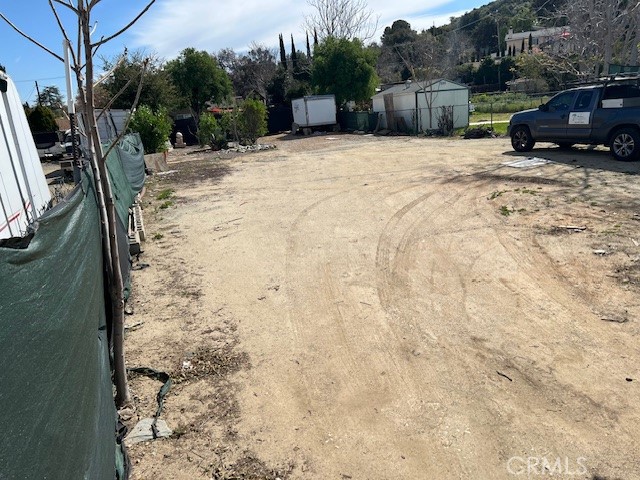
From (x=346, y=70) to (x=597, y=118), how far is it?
24918 mm

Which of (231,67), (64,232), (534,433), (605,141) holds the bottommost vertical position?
(534,433)

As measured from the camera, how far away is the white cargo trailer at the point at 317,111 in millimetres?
33312

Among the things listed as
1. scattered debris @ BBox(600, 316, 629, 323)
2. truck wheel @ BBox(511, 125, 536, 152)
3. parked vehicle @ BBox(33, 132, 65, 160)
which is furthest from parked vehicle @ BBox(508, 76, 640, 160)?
parked vehicle @ BBox(33, 132, 65, 160)

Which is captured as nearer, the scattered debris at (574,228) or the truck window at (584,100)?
the scattered debris at (574,228)

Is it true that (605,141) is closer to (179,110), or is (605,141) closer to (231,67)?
(179,110)

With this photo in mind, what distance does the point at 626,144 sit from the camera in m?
11.9

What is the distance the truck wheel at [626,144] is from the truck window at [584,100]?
115 cm

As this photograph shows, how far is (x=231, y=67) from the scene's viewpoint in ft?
187

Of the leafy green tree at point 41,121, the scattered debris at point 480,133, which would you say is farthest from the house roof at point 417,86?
the leafy green tree at point 41,121

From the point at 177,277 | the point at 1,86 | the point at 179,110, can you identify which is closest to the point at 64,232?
the point at 177,277

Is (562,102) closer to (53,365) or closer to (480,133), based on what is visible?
(480,133)

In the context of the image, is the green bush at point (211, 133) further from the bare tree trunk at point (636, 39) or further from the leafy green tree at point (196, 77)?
the bare tree trunk at point (636, 39)

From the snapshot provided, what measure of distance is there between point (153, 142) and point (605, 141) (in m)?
16.9

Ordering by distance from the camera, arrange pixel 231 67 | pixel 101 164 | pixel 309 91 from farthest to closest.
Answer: pixel 231 67 → pixel 309 91 → pixel 101 164
